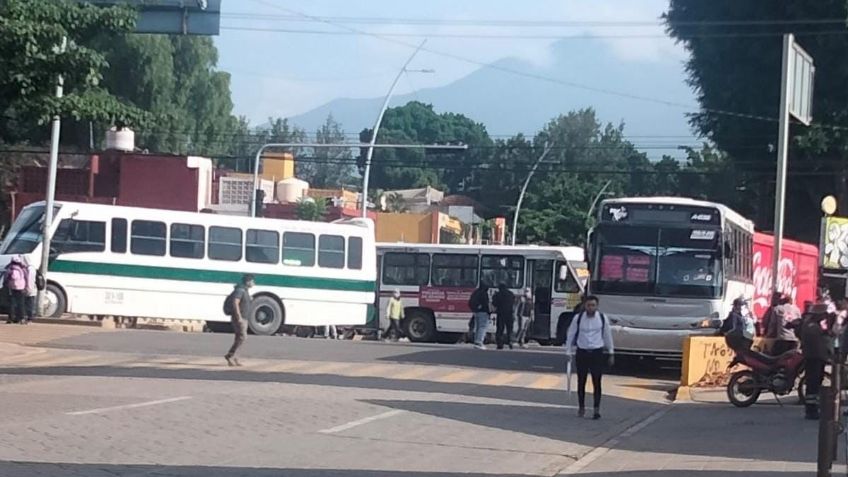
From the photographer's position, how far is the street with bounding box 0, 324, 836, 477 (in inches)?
514

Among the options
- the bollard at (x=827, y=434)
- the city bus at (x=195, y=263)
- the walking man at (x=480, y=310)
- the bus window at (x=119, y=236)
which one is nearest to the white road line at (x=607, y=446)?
the bollard at (x=827, y=434)

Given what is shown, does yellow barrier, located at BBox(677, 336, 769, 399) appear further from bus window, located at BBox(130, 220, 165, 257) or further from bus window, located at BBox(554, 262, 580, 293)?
bus window, located at BBox(130, 220, 165, 257)

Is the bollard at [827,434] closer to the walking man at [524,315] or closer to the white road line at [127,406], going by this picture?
the white road line at [127,406]

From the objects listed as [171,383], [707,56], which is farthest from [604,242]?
[707,56]

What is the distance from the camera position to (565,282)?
41469mm

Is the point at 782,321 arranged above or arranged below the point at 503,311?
above

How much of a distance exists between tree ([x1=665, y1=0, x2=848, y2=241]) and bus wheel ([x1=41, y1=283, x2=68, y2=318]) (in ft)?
76.4

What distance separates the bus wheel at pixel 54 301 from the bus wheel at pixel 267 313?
5.29 metres

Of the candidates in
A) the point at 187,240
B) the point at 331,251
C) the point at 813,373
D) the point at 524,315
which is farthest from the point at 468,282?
the point at 813,373

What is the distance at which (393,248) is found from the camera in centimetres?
4306

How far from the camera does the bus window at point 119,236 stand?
34.6m

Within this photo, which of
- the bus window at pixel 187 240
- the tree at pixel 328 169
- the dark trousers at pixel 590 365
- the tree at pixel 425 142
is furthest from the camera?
the tree at pixel 328 169

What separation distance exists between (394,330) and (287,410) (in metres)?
Answer: 23.8

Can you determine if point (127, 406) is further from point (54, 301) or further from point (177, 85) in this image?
point (177, 85)
